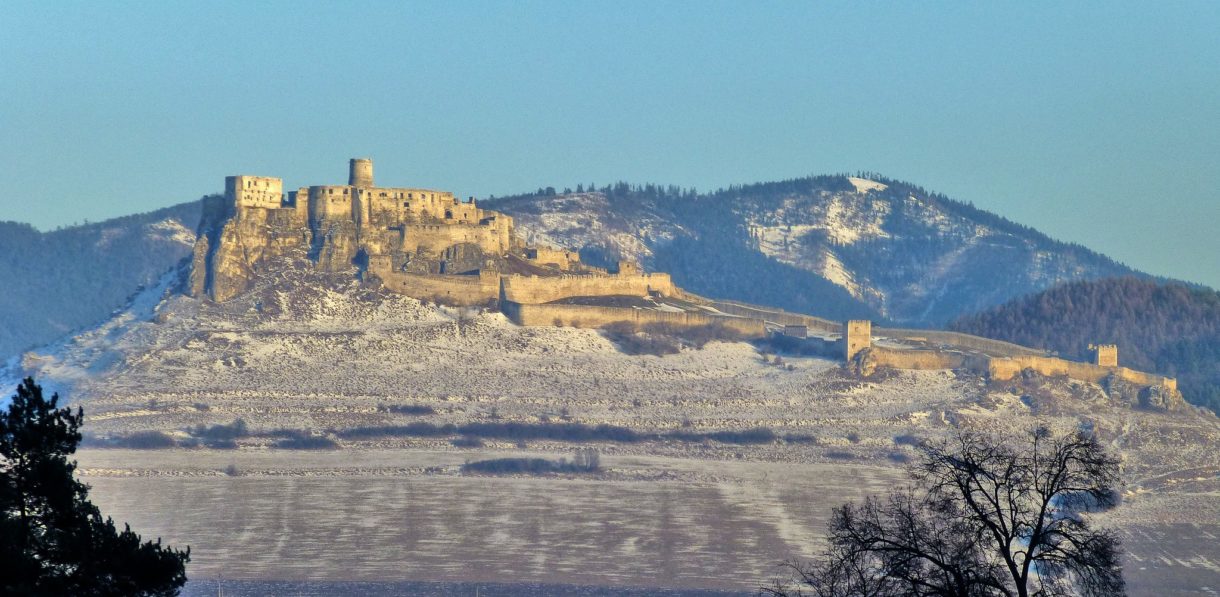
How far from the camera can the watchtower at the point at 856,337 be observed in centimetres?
10438

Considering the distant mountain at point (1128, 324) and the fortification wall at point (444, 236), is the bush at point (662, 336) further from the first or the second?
the distant mountain at point (1128, 324)

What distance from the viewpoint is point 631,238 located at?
16962cm

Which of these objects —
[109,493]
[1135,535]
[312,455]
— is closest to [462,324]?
[312,455]

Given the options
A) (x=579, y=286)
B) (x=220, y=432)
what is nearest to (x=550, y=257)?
(x=579, y=286)

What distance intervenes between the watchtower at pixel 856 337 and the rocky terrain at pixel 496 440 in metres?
1.32

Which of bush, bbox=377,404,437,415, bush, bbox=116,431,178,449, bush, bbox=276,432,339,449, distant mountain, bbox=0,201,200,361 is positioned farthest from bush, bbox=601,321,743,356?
distant mountain, bbox=0,201,200,361

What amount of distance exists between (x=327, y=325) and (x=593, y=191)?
8168 centimetres

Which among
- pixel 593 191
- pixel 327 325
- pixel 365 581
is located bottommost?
pixel 365 581

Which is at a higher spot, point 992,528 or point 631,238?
point 631,238

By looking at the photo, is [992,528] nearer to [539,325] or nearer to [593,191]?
[539,325]

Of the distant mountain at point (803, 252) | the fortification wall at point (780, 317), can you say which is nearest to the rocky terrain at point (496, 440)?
the fortification wall at point (780, 317)

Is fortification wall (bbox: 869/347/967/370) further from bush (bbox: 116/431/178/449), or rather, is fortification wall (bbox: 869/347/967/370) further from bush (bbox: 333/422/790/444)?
bush (bbox: 116/431/178/449)

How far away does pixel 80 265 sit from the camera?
553ft

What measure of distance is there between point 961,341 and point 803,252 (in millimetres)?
73743
